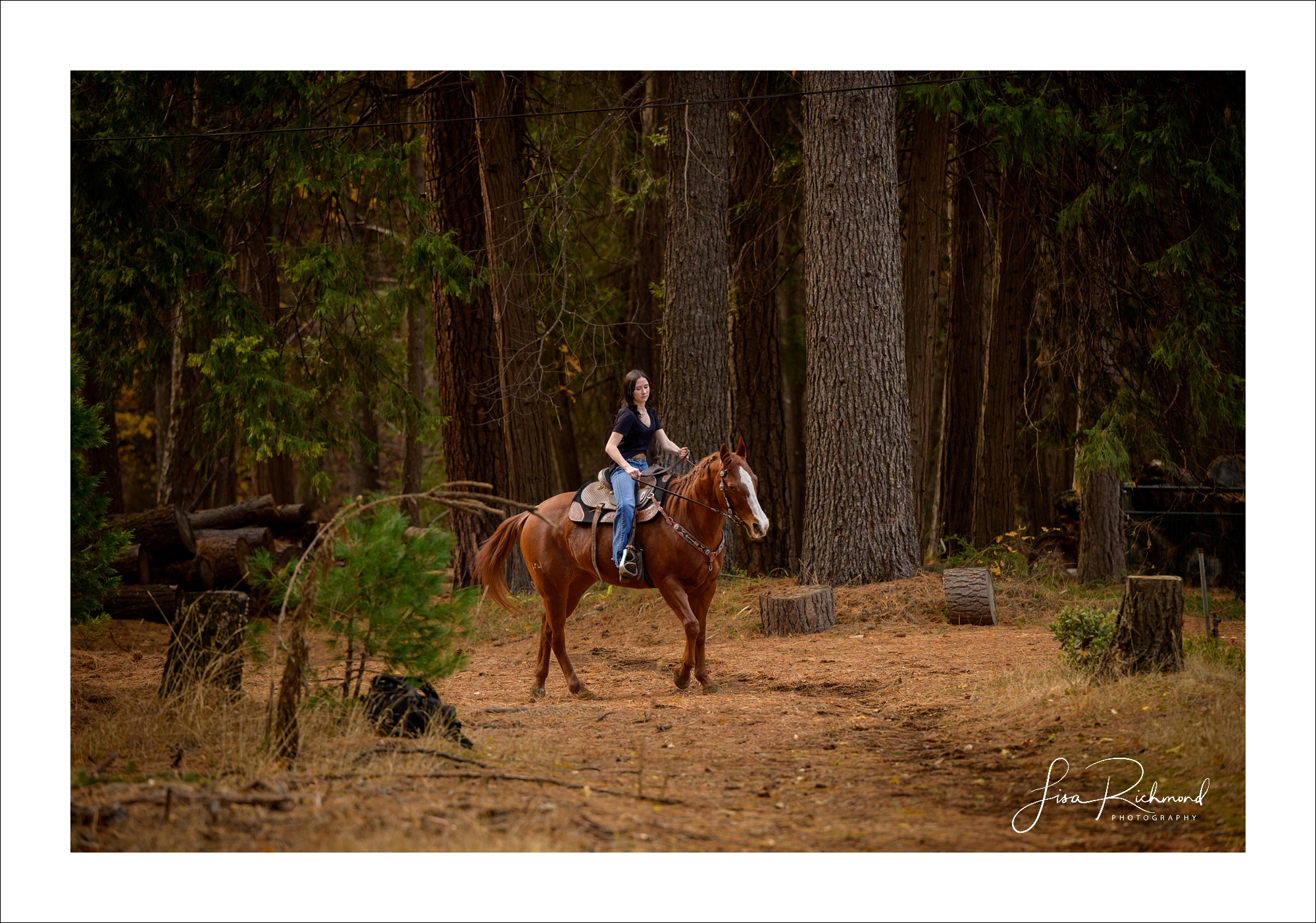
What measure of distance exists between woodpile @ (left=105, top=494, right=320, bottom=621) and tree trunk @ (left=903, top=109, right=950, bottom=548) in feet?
29.0

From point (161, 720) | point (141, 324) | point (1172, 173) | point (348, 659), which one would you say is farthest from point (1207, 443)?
point (141, 324)

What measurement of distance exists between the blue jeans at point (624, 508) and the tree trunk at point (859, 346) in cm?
358

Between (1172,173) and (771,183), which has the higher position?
(771,183)

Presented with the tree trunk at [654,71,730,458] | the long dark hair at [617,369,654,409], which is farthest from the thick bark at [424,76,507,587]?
the long dark hair at [617,369,654,409]

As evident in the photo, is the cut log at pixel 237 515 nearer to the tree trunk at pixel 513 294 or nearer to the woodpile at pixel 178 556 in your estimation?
the woodpile at pixel 178 556

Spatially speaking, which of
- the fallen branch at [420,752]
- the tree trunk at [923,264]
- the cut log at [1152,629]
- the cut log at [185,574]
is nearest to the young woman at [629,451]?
the fallen branch at [420,752]

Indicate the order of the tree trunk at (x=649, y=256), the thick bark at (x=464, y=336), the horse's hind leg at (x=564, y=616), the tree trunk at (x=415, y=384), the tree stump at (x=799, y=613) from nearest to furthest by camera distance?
the horse's hind leg at (x=564, y=616) → the tree stump at (x=799, y=613) → the thick bark at (x=464, y=336) → the tree trunk at (x=649, y=256) → the tree trunk at (x=415, y=384)

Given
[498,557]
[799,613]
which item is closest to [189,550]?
[498,557]

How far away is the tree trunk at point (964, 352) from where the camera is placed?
16.2 metres

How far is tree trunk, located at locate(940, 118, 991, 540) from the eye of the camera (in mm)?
16156

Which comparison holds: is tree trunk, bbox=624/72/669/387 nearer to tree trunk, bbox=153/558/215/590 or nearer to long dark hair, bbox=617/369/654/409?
tree trunk, bbox=153/558/215/590

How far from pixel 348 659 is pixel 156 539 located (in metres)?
8.20

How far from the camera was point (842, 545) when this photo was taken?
11.9m

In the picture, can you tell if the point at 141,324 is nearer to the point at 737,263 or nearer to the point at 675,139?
the point at 675,139
